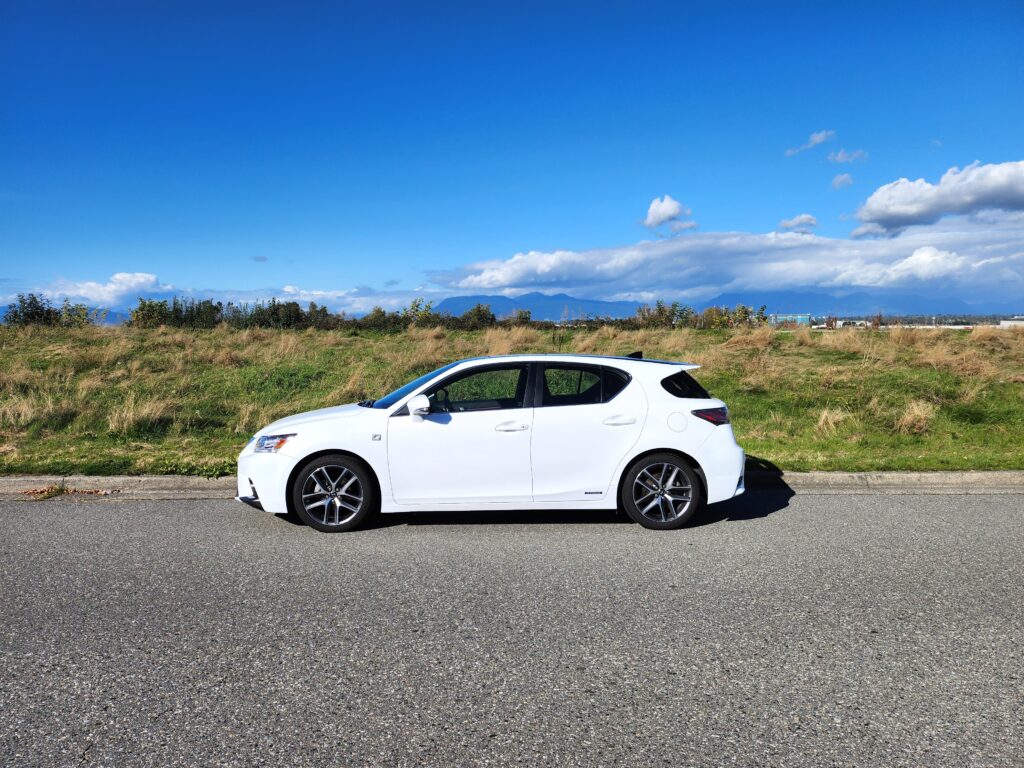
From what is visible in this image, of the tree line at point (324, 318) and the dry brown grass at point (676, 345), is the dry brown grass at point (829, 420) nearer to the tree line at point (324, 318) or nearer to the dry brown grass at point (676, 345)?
the dry brown grass at point (676, 345)

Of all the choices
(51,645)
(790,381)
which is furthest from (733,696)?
(790,381)

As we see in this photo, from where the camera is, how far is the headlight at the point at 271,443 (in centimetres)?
654

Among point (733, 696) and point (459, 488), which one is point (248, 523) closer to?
point (459, 488)

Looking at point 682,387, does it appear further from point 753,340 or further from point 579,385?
point 753,340

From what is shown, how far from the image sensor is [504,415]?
6.51m

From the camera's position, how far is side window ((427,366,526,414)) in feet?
21.6

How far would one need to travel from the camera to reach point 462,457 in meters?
6.43

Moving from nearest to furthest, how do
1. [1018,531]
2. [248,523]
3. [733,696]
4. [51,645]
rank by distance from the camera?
[733,696], [51,645], [1018,531], [248,523]

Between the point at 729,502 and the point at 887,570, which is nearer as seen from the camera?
the point at 887,570

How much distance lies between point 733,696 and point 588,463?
3.19 meters

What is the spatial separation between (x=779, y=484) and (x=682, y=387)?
7.62 ft

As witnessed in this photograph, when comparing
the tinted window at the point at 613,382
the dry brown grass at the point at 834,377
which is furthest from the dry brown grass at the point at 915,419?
the tinted window at the point at 613,382

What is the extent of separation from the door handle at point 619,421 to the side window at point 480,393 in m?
0.79

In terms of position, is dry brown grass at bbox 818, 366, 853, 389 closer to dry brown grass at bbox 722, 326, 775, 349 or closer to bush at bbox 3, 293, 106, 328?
dry brown grass at bbox 722, 326, 775, 349
